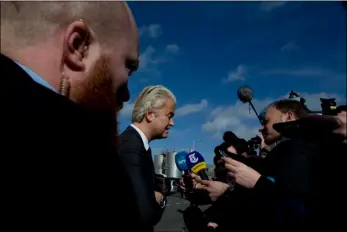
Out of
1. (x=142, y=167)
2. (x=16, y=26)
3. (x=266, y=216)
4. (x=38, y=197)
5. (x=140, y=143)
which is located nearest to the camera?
(x=38, y=197)

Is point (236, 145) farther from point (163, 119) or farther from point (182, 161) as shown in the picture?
point (163, 119)

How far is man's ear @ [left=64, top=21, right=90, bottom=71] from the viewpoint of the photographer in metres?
0.73

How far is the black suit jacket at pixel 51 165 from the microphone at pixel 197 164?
10.0 feet

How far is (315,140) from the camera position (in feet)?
6.17

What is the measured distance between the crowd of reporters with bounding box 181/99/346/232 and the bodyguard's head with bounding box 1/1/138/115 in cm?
133

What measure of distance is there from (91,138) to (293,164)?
2.05 m

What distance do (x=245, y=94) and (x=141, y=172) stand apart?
3.35 m

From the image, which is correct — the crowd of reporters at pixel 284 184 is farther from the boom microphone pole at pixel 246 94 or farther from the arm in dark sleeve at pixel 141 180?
the boom microphone pole at pixel 246 94

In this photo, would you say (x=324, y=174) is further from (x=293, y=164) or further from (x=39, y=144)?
(x=39, y=144)

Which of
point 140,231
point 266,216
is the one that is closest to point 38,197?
point 140,231

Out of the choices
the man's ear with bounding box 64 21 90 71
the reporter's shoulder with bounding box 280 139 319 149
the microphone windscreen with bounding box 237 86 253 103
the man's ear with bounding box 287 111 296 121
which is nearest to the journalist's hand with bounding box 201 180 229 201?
the reporter's shoulder with bounding box 280 139 319 149

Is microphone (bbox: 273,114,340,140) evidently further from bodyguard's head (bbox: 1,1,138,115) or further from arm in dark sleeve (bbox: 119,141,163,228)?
bodyguard's head (bbox: 1,1,138,115)

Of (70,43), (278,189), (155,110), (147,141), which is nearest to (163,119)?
(155,110)

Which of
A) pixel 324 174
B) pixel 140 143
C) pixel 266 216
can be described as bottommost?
pixel 266 216
